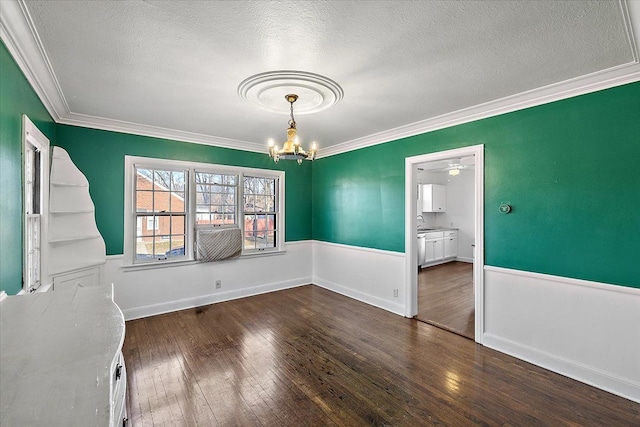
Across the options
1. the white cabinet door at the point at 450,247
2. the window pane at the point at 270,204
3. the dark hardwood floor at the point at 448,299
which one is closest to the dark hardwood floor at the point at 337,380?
the dark hardwood floor at the point at 448,299

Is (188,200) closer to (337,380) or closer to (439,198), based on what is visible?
(337,380)

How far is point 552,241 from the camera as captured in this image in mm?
2754

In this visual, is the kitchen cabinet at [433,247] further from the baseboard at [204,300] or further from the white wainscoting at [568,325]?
the white wainscoting at [568,325]

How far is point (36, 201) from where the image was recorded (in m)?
2.80

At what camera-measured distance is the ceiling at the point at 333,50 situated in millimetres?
1664

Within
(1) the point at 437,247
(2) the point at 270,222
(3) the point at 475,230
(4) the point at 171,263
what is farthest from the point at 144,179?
(1) the point at 437,247

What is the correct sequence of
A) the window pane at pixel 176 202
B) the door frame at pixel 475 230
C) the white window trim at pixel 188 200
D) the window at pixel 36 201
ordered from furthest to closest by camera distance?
the window pane at pixel 176 202 → the white window trim at pixel 188 200 → the door frame at pixel 475 230 → the window at pixel 36 201

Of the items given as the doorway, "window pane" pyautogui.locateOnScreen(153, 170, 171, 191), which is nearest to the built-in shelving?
"window pane" pyautogui.locateOnScreen(153, 170, 171, 191)

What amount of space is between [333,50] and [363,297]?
3.73 m

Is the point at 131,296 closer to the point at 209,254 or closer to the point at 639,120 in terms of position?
the point at 209,254

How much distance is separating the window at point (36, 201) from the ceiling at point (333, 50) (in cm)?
48

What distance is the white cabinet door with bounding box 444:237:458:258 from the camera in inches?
306

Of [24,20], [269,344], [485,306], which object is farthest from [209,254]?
[485,306]

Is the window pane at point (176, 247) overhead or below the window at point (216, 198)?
below
